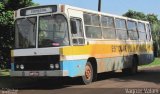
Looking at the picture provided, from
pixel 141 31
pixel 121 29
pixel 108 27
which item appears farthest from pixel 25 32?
pixel 141 31

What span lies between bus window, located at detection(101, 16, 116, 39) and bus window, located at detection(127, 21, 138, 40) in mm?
2771

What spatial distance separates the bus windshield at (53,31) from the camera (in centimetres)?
1739

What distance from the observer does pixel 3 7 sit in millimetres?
25094

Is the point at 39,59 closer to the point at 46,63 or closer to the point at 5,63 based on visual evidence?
the point at 46,63

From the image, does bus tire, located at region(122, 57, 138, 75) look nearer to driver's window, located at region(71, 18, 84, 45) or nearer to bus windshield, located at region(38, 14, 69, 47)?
driver's window, located at region(71, 18, 84, 45)

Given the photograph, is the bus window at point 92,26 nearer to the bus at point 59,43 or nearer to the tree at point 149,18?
the bus at point 59,43

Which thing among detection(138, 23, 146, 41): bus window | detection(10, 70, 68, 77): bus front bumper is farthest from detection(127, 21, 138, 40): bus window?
detection(10, 70, 68, 77): bus front bumper

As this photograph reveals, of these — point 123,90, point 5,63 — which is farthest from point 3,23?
point 123,90

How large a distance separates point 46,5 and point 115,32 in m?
5.71

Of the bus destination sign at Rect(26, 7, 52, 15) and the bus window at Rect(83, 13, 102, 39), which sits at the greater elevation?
the bus destination sign at Rect(26, 7, 52, 15)

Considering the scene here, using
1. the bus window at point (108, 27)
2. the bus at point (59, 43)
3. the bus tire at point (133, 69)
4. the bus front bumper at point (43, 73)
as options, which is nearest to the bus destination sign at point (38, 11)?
the bus at point (59, 43)

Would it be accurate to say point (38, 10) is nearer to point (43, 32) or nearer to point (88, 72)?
point (43, 32)

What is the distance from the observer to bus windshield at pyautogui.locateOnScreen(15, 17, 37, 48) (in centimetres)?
1792

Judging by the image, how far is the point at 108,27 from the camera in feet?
71.7
